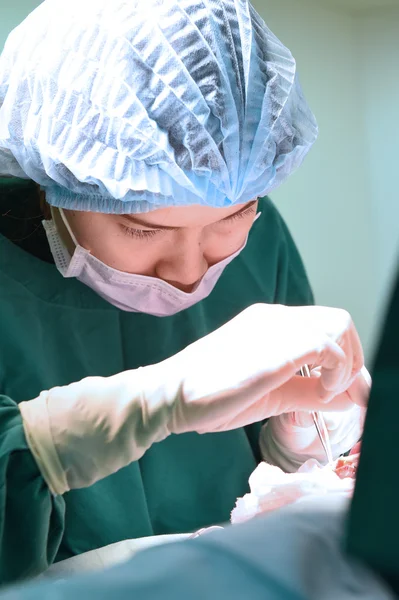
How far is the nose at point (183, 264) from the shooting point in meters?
1.02

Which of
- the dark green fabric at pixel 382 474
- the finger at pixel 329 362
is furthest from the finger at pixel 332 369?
the dark green fabric at pixel 382 474

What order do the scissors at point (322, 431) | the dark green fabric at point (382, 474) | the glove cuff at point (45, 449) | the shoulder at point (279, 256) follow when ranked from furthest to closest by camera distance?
the shoulder at point (279, 256) < the scissors at point (322, 431) < the glove cuff at point (45, 449) < the dark green fabric at point (382, 474)

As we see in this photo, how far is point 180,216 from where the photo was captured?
0.96 meters

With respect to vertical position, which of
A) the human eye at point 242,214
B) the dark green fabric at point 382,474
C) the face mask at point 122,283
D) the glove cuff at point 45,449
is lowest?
the glove cuff at point 45,449

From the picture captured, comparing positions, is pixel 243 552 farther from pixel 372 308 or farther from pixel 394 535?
pixel 372 308

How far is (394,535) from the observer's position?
1.12 ft

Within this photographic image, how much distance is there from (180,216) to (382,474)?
0.65 meters

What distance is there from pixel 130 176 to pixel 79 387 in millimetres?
256

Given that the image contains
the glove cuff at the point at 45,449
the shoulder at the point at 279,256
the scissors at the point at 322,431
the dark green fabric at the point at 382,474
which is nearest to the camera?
the dark green fabric at the point at 382,474

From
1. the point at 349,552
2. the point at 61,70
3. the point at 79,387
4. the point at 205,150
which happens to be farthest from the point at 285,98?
the point at 349,552

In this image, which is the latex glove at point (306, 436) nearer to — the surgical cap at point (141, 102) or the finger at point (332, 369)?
the finger at point (332, 369)

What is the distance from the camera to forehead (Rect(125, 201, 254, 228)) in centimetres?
95

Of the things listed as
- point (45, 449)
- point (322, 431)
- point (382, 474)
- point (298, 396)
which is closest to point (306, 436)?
point (322, 431)

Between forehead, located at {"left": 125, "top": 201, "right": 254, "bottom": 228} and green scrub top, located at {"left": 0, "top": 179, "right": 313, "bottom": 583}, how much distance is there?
0.19m
